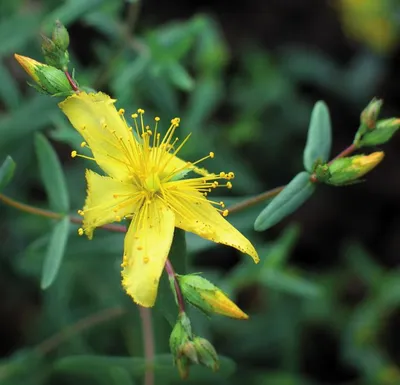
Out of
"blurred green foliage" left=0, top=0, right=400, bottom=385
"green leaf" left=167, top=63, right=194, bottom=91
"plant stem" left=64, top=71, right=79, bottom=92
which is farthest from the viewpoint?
"green leaf" left=167, top=63, right=194, bottom=91

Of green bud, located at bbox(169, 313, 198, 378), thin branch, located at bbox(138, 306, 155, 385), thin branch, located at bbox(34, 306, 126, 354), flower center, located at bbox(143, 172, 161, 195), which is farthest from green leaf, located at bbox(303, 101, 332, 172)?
thin branch, located at bbox(34, 306, 126, 354)

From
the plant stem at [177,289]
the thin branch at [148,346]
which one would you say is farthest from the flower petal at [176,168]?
the thin branch at [148,346]

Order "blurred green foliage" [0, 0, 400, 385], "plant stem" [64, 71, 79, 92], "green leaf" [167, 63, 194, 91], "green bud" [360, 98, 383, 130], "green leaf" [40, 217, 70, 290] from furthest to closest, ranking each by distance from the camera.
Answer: "green leaf" [167, 63, 194, 91]
"blurred green foliage" [0, 0, 400, 385]
"green leaf" [40, 217, 70, 290]
"green bud" [360, 98, 383, 130]
"plant stem" [64, 71, 79, 92]

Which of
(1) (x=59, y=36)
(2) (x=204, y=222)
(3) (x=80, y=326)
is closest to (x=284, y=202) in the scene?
(2) (x=204, y=222)

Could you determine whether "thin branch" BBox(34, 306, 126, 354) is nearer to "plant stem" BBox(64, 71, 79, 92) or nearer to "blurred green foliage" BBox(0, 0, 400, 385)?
"blurred green foliage" BBox(0, 0, 400, 385)

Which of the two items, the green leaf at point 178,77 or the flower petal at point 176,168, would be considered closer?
the flower petal at point 176,168

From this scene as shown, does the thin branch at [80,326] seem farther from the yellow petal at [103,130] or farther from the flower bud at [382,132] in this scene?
the flower bud at [382,132]
